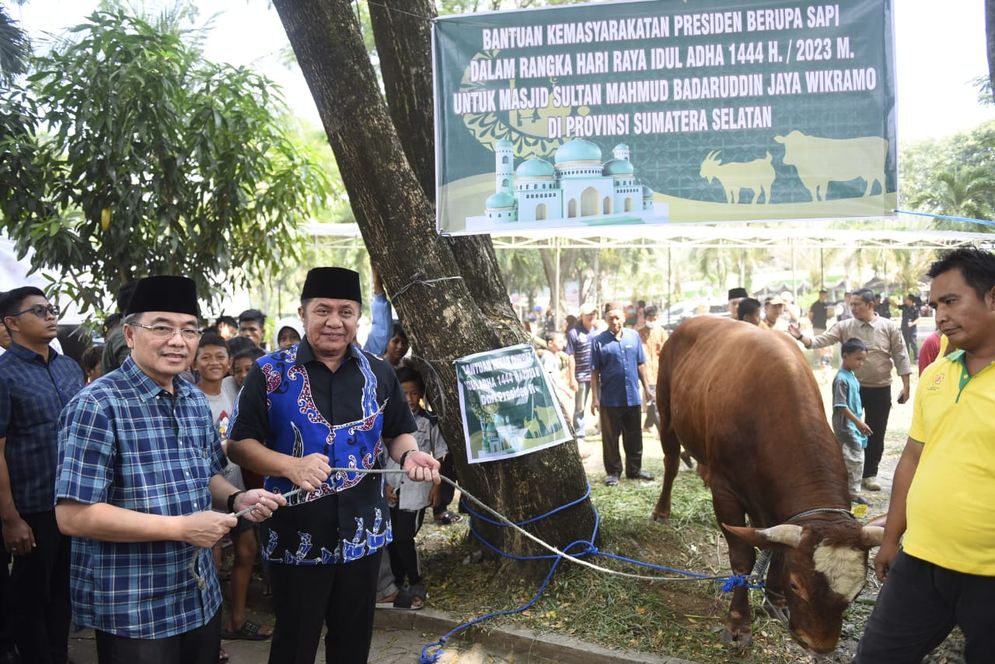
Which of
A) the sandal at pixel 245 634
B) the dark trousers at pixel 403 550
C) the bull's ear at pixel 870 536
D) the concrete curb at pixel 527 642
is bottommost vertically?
the sandal at pixel 245 634

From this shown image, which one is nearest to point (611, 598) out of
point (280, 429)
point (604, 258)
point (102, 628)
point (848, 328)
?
point (280, 429)

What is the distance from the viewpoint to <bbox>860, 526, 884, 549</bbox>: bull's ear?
3579mm

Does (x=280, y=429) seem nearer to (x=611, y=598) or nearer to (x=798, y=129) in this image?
(x=611, y=598)

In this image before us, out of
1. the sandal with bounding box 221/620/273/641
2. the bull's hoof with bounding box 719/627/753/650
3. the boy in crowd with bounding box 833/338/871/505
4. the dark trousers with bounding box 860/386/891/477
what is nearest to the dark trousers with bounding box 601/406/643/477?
the boy in crowd with bounding box 833/338/871/505

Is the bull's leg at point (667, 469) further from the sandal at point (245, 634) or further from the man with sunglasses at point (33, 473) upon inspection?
the man with sunglasses at point (33, 473)

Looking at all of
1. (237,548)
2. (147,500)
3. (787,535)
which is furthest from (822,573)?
(237,548)

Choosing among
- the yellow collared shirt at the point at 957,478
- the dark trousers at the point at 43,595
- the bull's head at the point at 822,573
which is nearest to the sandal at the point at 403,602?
the dark trousers at the point at 43,595

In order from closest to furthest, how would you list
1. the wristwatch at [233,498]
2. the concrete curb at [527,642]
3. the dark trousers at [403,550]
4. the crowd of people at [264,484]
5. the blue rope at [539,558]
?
1. the crowd of people at [264,484]
2. the wristwatch at [233,498]
3. the concrete curb at [527,642]
4. the blue rope at [539,558]
5. the dark trousers at [403,550]

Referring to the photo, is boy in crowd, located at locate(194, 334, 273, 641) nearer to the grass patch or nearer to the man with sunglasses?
the man with sunglasses

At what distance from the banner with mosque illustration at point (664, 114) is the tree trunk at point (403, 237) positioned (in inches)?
10.4

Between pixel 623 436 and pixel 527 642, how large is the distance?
14.1ft

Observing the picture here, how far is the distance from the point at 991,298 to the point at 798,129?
2039 mm

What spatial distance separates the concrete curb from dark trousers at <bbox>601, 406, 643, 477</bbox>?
3889mm

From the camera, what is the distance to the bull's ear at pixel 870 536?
3.58 meters
